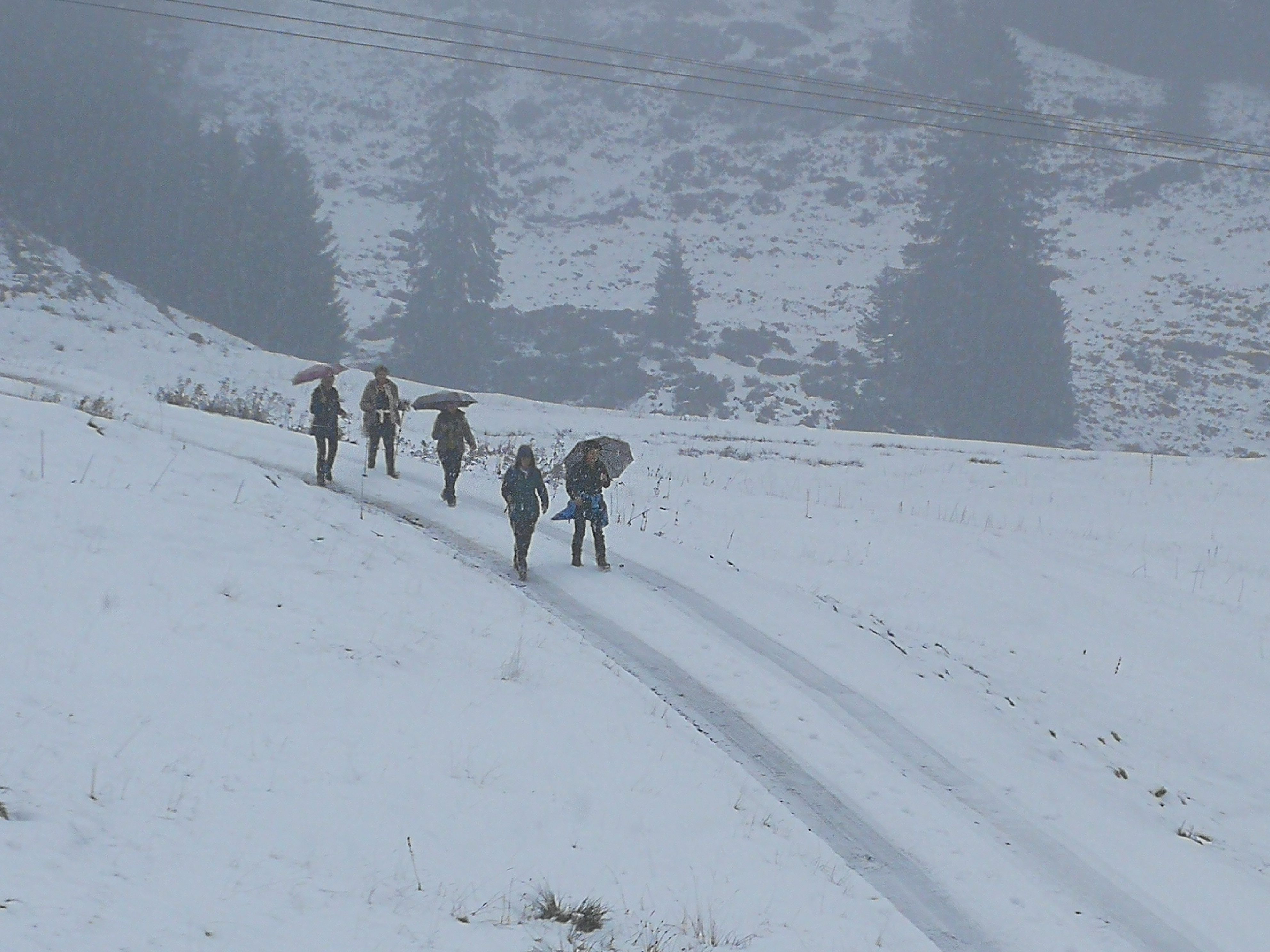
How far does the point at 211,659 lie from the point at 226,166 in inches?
1849

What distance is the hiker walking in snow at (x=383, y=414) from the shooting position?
17.3 metres

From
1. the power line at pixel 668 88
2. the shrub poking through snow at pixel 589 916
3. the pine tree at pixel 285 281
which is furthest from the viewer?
the power line at pixel 668 88

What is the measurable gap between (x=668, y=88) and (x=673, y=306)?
60.5 ft

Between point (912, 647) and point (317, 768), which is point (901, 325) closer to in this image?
point (912, 647)

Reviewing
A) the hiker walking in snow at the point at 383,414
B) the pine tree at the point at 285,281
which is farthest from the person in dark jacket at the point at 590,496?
the pine tree at the point at 285,281

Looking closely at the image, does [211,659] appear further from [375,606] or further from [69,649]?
[375,606]

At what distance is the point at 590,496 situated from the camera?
45.0ft

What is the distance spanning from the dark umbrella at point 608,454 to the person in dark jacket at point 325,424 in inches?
148

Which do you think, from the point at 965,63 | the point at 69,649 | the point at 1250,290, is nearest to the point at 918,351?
the point at 1250,290

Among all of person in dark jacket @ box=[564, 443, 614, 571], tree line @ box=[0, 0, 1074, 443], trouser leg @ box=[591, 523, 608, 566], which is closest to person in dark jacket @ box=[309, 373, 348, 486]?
person in dark jacket @ box=[564, 443, 614, 571]

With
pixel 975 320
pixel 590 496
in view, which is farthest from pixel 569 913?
pixel 975 320

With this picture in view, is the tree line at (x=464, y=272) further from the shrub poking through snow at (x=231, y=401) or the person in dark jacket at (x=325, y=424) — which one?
the person in dark jacket at (x=325, y=424)

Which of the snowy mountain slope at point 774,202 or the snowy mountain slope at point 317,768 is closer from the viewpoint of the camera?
the snowy mountain slope at point 317,768

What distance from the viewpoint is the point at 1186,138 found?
2530 inches
